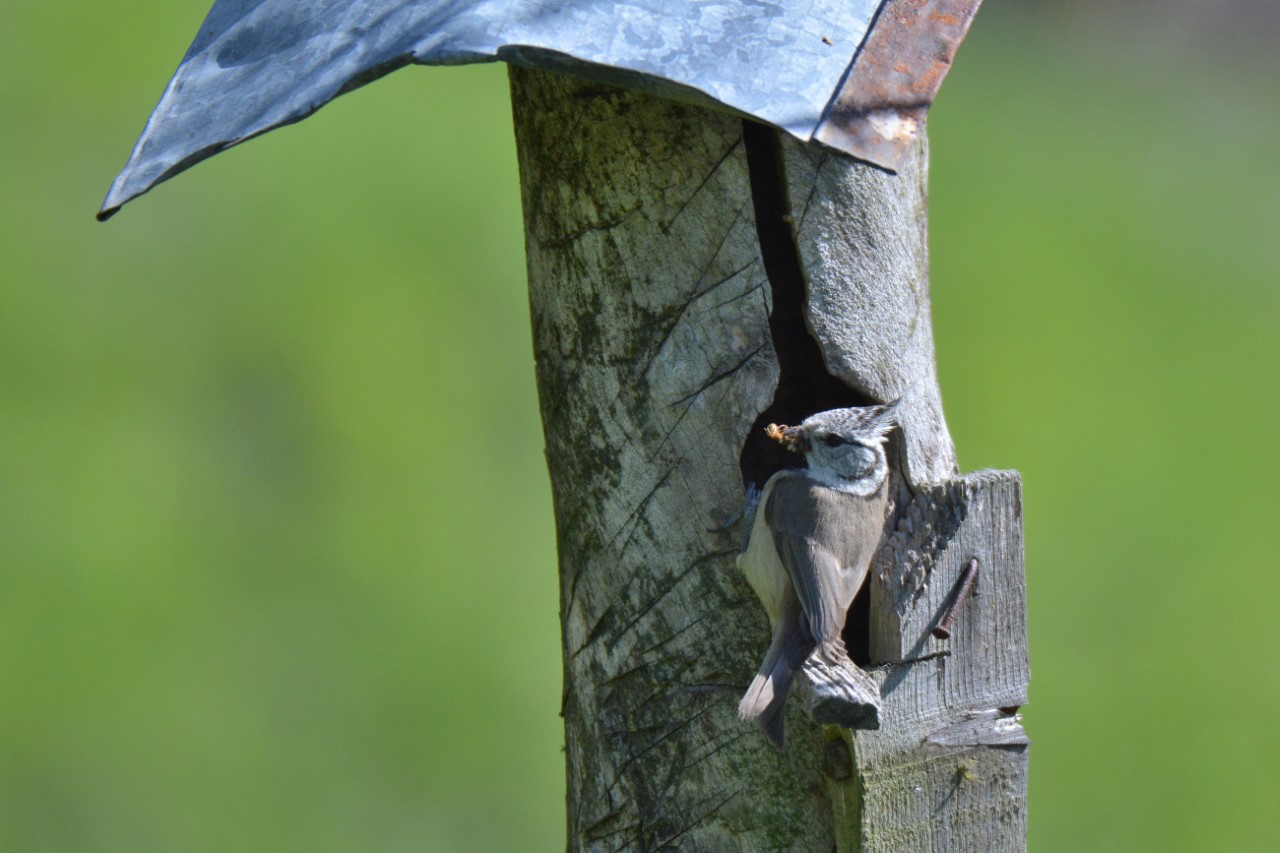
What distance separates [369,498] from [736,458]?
13.1 feet

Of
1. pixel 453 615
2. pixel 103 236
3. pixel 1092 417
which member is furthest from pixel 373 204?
pixel 1092 417

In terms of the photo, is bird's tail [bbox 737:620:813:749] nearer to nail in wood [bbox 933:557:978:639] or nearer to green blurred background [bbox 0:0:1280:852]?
nail in wood [bbox 933:557:978:639]

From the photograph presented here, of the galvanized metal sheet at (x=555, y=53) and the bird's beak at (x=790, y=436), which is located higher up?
the galvanized metal sheet at (x=555, y=53)

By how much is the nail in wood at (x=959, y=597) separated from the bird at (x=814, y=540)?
0.18 metres

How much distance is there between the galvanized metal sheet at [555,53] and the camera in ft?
7.30

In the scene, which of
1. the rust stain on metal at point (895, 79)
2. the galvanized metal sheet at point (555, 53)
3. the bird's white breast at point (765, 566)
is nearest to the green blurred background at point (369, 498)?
the bird's white breast at point (765, 566)

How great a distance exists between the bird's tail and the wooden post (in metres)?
0.20

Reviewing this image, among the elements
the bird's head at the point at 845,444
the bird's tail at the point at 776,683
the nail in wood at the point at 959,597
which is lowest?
the bird's tail at the point at 776,683

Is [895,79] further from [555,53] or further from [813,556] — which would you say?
[813,556]

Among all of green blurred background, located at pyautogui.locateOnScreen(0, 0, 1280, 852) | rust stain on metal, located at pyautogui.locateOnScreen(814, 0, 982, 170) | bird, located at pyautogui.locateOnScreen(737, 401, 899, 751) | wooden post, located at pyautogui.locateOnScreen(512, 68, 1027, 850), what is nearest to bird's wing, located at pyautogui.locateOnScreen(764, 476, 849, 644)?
bird, located at pyautogui.locateOnScreen(737, 401, 899, 751)

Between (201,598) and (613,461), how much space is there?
384cm

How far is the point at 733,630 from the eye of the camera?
9.18ft

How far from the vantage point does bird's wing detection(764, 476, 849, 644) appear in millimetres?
2520

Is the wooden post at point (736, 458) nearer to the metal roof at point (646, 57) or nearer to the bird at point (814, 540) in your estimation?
the bird at point (814, 540)
